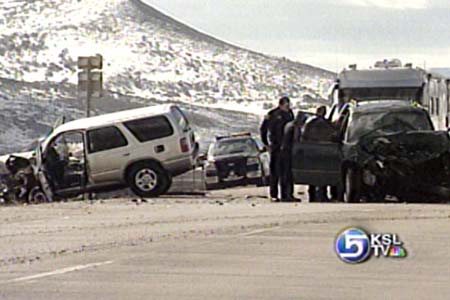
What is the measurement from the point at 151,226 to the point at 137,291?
626 cm

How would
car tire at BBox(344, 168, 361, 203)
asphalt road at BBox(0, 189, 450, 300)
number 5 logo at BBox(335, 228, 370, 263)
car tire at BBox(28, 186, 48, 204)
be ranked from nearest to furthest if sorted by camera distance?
asphalt road at BBox(0, 189, 450, 300), number 5 logo at BBox(335, 228, 370, 263), car tire at BBox(344, 168, 361, 203), car tire at BBox(28, 186, 48, 204)

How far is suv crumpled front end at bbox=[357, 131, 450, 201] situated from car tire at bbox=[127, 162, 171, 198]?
227 inches

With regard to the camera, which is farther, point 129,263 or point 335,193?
point 335,193

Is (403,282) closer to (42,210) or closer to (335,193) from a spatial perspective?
(42,210)

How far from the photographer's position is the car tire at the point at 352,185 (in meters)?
21.6

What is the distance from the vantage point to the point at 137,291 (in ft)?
36.2

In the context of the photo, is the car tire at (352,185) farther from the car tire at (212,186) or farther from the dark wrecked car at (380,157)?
the car tire at (212,186)

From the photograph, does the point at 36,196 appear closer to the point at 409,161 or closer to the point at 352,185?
the point at 352,185

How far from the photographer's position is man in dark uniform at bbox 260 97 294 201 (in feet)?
75.3

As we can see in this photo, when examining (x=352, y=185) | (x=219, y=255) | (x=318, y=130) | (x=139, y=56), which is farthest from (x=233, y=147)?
(x=139, y=56)

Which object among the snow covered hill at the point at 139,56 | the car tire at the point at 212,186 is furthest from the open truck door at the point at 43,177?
the snow covered hill at the point at 139,56

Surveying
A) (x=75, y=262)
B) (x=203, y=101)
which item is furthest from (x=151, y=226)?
(x=203, y=101)

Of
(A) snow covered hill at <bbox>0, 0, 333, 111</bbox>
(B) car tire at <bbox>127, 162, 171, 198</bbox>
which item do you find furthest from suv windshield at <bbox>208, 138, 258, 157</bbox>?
(A) snow covered hill at <bbox>0, 0, 333, 111</bbox>

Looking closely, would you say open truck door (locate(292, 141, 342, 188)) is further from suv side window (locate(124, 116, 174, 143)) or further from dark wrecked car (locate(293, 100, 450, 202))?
suv side window (locate(124, 116, 174, 143))
